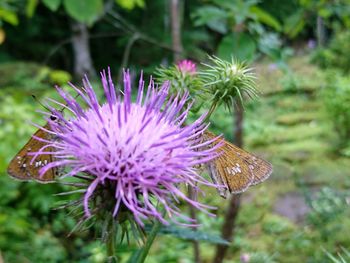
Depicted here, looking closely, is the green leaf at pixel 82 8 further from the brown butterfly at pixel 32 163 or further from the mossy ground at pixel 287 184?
the brown butterfly at pixel 32 163

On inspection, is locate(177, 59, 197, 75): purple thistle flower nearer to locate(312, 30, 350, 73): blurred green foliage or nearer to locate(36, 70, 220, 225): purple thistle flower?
locate(36, 70, 220, 225): purple thistle flower

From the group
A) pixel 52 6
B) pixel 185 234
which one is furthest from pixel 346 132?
pixel 185 234

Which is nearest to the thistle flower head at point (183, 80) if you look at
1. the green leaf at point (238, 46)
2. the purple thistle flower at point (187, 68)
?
the purple thistle flower at point (187, 68)

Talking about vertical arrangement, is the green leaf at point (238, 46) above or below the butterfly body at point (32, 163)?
above

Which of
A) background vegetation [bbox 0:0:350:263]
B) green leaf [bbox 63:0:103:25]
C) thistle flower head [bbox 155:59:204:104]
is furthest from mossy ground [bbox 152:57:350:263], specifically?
green leaf [bbox 63:0:103:25]

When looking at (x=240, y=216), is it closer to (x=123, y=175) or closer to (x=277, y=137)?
(x=277, y=137)

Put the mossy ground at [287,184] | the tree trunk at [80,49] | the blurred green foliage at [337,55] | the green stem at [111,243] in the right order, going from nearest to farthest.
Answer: the green stem at [111,243] < the mossy ground at [287,184] < the tree trunk at [80,49] < the blurred green foliage at [337,55]
